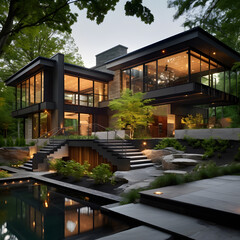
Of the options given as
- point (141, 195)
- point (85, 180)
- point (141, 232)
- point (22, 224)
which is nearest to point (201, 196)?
point (141, 195)

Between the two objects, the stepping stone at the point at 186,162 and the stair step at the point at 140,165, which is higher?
the stepping stone at the point at 186,162

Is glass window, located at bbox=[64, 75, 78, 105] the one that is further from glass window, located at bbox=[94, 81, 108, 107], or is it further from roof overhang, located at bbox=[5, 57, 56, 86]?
roof overhang, located at bbox=[5, 57, 56, 86]

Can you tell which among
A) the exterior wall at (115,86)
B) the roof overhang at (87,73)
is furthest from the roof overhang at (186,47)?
the roof overhang at (87,73)

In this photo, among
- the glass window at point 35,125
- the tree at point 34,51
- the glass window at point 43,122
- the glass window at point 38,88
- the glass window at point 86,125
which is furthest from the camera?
the tree at point 34,51

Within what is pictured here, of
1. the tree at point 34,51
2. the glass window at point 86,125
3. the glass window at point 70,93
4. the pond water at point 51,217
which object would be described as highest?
the tree at point 34,51

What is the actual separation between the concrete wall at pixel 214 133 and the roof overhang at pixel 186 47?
6503mm

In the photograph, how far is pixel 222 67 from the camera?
21.1 metres

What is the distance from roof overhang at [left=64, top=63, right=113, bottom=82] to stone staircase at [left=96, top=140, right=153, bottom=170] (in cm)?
1017

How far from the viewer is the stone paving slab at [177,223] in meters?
3.63

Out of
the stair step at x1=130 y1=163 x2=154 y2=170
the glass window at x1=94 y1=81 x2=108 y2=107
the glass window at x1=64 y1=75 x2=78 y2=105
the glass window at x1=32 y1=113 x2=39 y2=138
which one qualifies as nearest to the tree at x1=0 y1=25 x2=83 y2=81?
the glass window at x1=64 y1=75 x2=78 y2=105

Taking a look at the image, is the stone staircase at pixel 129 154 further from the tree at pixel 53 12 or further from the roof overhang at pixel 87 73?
the roof overhang at pixel 87 73

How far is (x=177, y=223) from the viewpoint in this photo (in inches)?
164

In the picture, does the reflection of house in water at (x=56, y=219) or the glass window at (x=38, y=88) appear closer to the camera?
the reflection of house in water at (x=56, y=219)

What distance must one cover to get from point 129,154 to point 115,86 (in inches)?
462
